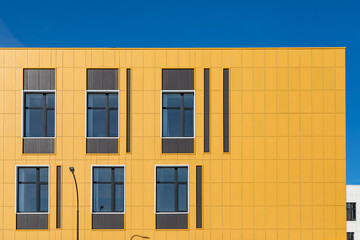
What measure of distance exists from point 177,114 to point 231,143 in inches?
155

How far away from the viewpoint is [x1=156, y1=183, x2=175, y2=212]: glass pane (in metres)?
22.9

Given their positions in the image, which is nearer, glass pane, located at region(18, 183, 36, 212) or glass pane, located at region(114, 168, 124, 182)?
glass pane, located at region(18, 183, 36, 212)

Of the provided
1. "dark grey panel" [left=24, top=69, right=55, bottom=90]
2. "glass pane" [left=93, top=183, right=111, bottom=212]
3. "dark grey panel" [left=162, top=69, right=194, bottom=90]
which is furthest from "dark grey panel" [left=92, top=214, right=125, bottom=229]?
"dark grey panel" [left=24, top=69, right=55, bottom=90]

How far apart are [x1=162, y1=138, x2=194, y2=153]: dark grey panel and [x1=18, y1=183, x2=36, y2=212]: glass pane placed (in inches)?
344

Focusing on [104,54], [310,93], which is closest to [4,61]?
[104,54]

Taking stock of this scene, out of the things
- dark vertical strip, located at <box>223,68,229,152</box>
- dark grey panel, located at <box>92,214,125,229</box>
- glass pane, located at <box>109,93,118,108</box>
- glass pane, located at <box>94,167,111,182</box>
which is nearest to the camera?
dark grey panel, located at <box>92,214,125,229</box>

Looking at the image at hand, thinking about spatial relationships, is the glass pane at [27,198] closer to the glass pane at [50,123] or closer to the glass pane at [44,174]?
the glass pane at [44,174]

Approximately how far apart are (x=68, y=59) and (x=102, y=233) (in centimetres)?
1127

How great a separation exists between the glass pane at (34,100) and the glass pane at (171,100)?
26.2 ft

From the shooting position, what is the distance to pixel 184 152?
23.1m

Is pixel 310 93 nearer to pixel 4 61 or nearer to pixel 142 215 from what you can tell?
pixel 142 215

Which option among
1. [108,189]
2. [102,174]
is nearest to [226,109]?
[102,174]

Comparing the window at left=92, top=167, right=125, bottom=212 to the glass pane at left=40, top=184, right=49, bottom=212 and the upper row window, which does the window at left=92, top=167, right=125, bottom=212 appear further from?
the glass pane at left=40, top=184, right=49, bottom=212

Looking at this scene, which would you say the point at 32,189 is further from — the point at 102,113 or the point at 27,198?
the point at 102,113
